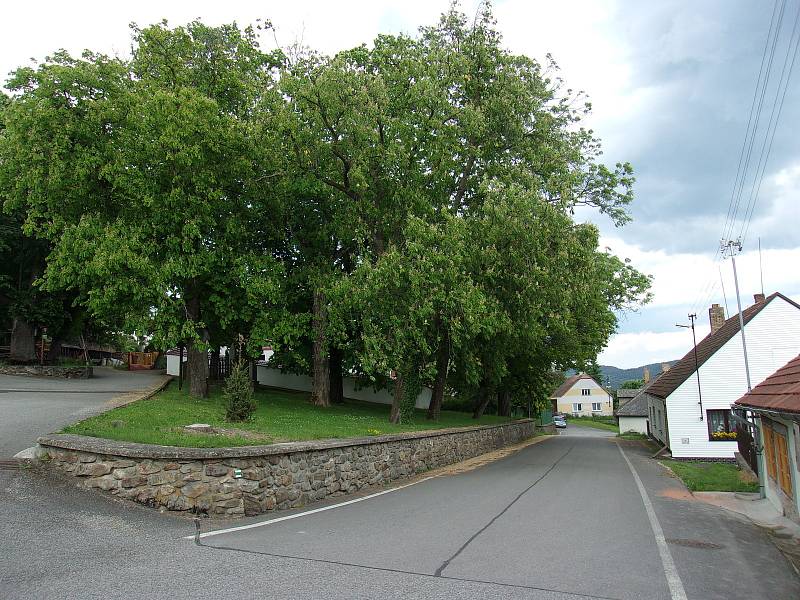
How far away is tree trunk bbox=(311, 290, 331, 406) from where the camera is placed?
21.7 metres

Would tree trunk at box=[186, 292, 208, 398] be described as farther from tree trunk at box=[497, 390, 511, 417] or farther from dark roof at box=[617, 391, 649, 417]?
dark roof at box=[617, 391, 649, 417]

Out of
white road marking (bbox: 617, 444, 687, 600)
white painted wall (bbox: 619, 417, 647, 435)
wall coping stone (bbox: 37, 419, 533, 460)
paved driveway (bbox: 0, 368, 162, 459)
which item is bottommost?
white painted wall (bbox: 619, 417, 647, 435)

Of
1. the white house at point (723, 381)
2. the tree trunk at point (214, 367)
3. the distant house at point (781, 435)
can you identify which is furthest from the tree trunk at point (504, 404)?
the distant house at point (781, 435)

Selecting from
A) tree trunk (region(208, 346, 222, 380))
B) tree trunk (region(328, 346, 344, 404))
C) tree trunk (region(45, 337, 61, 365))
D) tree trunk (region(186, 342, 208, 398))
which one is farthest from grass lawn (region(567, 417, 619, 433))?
tree trunk (region(186, 342, 208, 398))

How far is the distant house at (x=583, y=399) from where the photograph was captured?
109m

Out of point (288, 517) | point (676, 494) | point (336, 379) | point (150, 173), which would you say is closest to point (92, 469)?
point (288, 517)

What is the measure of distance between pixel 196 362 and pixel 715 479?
692 inches

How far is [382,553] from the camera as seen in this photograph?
7.14 m

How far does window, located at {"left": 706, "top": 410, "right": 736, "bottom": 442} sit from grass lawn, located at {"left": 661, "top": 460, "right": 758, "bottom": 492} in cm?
702

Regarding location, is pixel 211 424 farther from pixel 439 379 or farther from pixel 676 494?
pixel 439 379

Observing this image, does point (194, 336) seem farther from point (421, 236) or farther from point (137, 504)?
point (137, 504)

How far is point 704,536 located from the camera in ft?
30.3

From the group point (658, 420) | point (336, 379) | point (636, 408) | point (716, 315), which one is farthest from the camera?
point (636, 408)

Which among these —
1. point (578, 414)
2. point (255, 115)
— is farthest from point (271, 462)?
point (578, 414)
